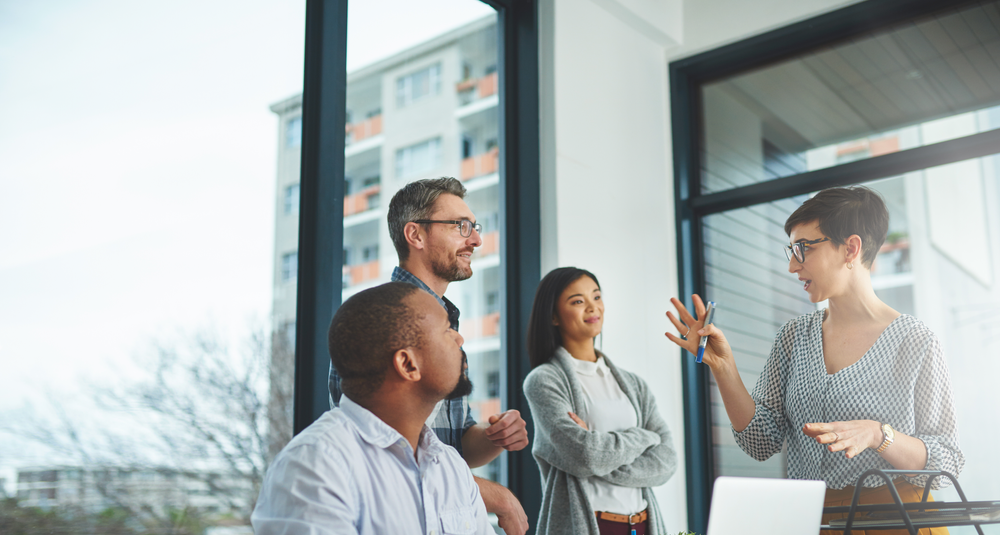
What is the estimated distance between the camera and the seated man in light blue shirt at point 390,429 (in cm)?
129

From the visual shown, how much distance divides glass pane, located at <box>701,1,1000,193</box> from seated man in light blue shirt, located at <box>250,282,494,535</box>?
8.65 feet

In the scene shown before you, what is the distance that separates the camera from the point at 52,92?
1.99 metres

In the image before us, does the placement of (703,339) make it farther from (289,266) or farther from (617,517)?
(289,266)

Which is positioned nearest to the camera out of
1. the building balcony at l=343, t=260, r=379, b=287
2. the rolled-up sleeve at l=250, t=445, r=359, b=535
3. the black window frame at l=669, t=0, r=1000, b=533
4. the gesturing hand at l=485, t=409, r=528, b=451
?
the rolled-up sleeve at l=250, t=445, r=359, b=535

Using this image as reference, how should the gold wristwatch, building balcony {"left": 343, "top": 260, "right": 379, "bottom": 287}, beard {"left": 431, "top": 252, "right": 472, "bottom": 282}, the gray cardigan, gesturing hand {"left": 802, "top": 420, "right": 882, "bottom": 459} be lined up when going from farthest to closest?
building balcony {"left": 343, "top": 260, "right": 379, "bottom": 287} → the gray cardigan → beard {"left": 431, "top": 252, "right": 472, "bottom": 282} → the gold wristwatch → gesturing hand {"left": 802, "top": 420, "right": 882, "bottom": 459}

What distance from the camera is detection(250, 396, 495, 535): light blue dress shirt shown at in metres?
1.21

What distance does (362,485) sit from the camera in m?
1.31

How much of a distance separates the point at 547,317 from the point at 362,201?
0.76 metres

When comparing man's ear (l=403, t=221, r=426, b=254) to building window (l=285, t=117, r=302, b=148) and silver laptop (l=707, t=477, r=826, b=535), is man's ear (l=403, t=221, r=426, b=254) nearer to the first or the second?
building window (l=285, t=117, r=302, b=148)

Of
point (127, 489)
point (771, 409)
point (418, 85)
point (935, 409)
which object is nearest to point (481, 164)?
point (418, 85)

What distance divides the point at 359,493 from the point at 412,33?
215cm

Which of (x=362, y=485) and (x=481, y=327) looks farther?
(x=481, y=327)

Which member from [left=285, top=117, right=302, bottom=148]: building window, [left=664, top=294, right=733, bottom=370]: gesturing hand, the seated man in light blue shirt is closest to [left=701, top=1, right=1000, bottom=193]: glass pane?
[left=664, top=294, right=733, bottom=370]: gesturing hand

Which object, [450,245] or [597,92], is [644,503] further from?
[597,92]
